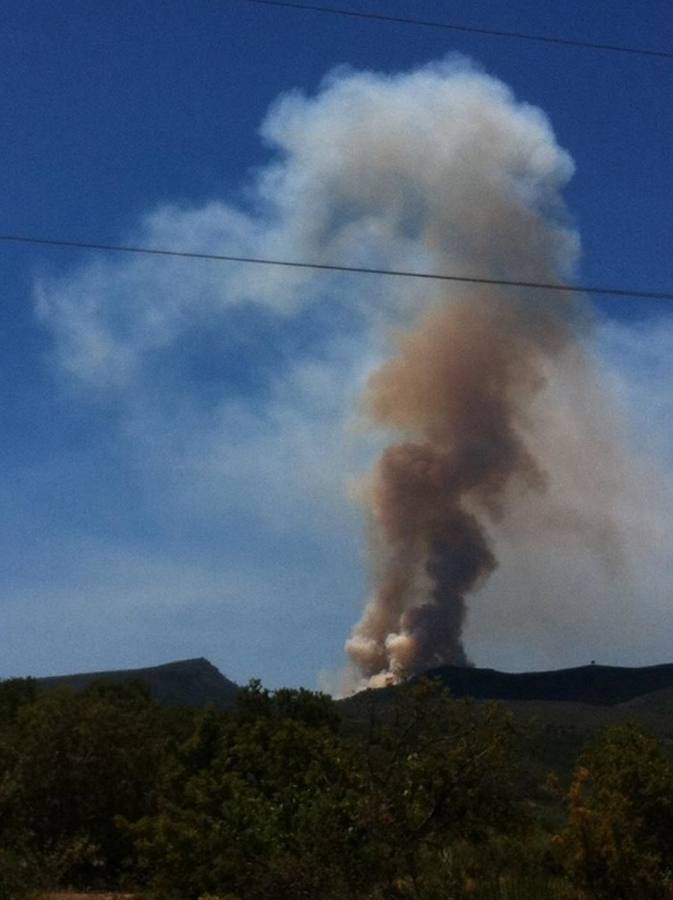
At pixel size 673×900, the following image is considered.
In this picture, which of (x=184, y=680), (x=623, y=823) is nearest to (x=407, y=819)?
(x=623, y=823)

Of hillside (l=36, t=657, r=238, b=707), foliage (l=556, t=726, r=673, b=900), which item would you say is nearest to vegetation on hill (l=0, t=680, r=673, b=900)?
foliage (l=556, t=726, r=673, b=900)

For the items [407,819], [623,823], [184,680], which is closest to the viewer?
[407,819]

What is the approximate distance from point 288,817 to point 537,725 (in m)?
3.96

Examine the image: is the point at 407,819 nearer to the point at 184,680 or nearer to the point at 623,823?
the point at 623,823

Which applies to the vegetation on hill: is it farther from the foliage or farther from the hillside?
the hillside

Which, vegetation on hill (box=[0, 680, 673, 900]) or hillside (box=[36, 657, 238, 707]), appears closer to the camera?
vegetation on hill (box=[0, 680, 673, 900])

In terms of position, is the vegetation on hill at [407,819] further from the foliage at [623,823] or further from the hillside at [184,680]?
the hillside at [184,680]

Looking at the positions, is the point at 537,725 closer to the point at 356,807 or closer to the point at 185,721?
the point at 356,807

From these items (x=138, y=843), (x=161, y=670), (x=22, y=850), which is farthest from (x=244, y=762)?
(x=161, y=670)

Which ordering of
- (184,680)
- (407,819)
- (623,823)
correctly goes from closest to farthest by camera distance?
(407,819) → (623,823) → (184,680)

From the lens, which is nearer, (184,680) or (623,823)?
(623,823)

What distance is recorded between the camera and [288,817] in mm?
18406

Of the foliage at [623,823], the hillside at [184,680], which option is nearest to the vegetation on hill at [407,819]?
the foliage at [623,823]

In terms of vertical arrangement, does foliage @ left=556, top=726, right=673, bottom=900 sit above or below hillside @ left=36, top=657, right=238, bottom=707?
below
